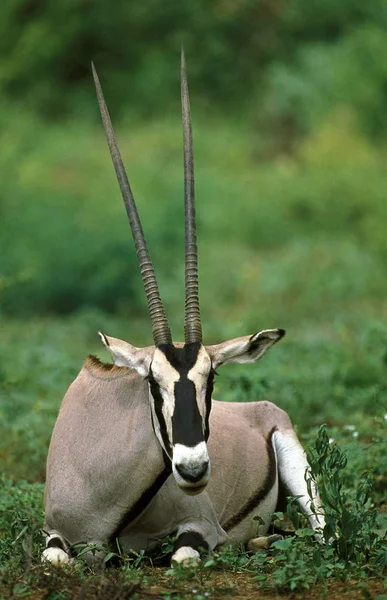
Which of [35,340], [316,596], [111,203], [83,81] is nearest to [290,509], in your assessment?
[316,596]

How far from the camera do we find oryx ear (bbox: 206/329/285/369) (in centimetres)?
495

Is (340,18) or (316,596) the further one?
(340,18)

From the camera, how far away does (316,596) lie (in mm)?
4426

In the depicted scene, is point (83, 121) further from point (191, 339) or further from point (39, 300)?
point (191, 339)

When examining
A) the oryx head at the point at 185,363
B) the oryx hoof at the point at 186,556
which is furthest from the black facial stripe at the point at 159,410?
the oryx hoof at the point at 186,556

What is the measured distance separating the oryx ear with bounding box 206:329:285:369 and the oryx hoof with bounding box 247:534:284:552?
94 centimetres

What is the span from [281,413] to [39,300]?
7059mm

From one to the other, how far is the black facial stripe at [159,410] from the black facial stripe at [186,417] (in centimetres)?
14

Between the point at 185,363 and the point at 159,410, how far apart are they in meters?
0.22

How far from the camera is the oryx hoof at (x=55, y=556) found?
4875mm

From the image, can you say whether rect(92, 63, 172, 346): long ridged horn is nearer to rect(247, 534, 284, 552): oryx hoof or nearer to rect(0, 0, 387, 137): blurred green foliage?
rect(247, 534, 284, 552): oryx hoof

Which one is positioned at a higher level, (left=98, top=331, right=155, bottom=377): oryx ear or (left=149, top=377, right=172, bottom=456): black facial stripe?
(left=98, top=331, right=155, bottom=377): oryx ear

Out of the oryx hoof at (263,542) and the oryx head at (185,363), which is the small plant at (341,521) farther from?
the oryx hoof at (263,542)

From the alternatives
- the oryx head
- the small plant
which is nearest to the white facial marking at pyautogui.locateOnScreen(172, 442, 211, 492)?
the oryx head
